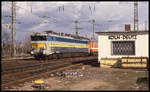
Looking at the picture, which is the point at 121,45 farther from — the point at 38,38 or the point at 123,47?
the point at 38,38

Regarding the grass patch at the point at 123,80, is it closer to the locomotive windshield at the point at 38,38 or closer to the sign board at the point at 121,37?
the sign board at the point at 121,37

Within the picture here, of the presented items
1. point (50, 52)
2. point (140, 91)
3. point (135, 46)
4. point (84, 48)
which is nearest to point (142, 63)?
point (135, 46)

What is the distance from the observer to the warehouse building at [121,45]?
16.9m

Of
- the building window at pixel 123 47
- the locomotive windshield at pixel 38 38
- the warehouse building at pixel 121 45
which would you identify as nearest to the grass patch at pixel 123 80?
the warehouse building at pixel 121 45

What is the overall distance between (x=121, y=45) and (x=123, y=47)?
24 cm

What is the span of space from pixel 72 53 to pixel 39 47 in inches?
292

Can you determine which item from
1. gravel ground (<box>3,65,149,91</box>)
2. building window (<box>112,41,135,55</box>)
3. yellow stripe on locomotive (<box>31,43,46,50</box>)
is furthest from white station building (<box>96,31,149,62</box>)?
yellow stripe on locomotive (<box>31,43,46,50</box>)

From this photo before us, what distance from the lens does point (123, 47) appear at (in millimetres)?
17516

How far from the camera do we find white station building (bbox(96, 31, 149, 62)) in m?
17.0

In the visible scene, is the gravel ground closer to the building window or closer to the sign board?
the building window

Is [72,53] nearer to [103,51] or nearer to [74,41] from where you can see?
[74,41]

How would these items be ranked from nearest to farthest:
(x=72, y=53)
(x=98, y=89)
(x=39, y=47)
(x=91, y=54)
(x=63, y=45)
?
(x=98, y=89) < (x=39, y=47) < (x=63, y=45) < (x=72, y=53) < (x=91, y=54)

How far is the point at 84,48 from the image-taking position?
118 feet

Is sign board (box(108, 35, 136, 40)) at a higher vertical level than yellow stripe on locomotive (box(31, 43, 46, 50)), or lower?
higher
